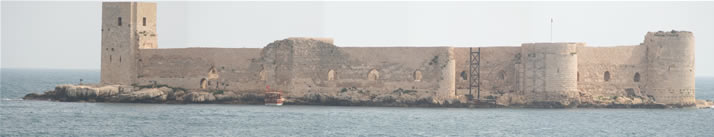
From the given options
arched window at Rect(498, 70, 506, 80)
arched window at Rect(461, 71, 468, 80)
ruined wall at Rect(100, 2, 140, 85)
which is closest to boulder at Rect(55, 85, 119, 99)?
ruined wall at Rect(100, 2, 140, 85)

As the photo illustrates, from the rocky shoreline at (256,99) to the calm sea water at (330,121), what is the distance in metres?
0.84

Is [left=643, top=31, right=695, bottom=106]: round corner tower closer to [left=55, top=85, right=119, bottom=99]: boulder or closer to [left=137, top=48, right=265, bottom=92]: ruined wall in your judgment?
[left=137, top=48, right=265, bottom=92]: ruined wall

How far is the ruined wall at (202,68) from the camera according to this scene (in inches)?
2212

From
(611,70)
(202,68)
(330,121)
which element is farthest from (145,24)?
(611,70)

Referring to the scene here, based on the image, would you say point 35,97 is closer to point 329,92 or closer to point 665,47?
point 329,92

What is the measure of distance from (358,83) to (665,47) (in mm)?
13454

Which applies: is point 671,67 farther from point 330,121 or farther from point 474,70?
point 330,121

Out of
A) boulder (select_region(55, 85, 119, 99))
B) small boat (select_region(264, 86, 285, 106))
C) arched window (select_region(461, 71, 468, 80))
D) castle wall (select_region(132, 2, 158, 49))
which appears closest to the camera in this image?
arched window (select_region(461, 71, 468, 80))

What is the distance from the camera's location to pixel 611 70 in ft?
177

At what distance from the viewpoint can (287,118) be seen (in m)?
47.8

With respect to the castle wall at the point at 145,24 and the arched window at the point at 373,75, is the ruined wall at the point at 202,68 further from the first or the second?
the arched window at the point at 373,75

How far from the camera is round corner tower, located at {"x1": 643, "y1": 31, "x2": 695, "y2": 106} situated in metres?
52.8

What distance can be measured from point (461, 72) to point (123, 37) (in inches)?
631

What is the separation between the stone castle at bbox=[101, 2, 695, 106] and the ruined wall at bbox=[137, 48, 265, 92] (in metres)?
0.05
